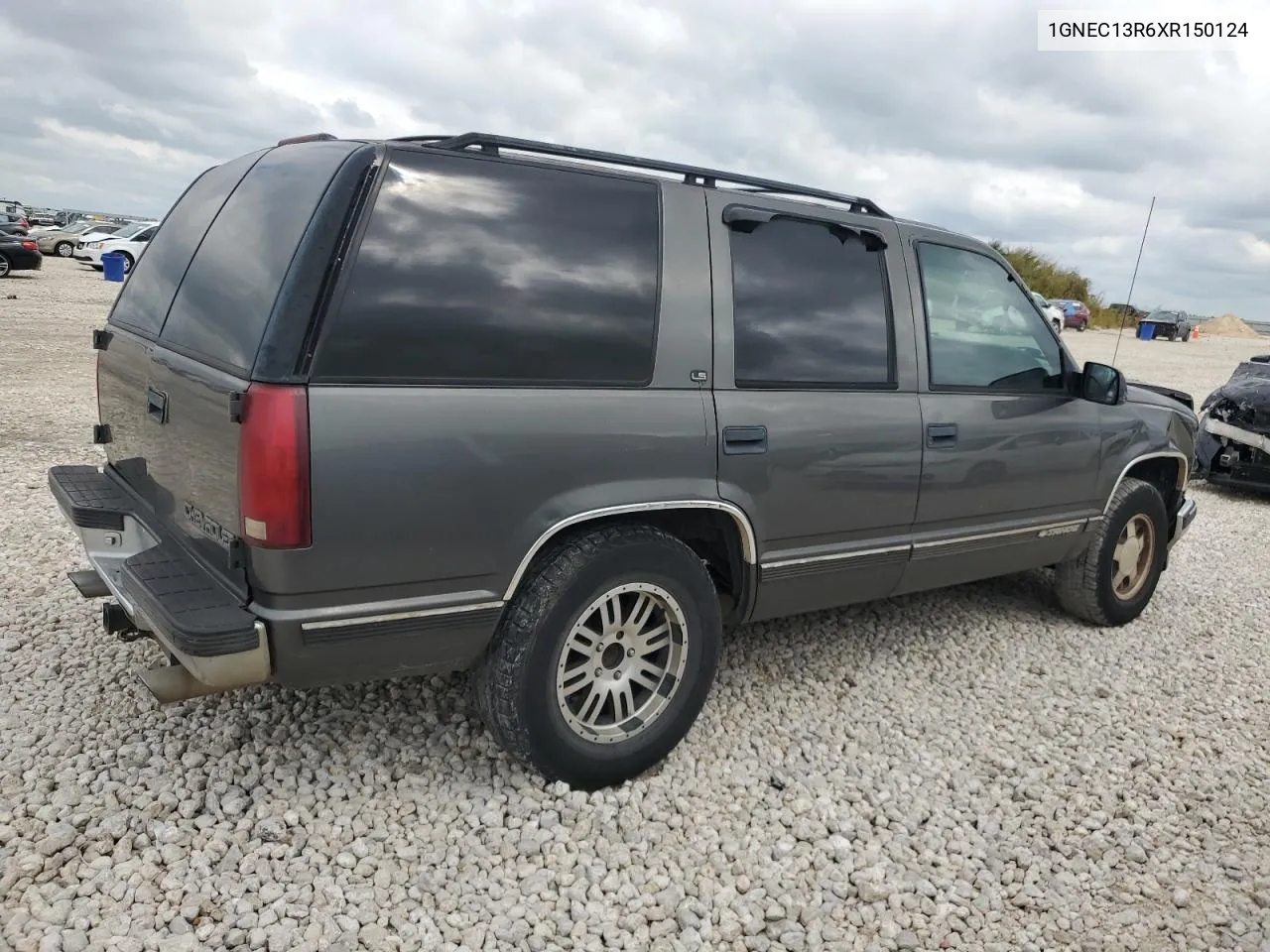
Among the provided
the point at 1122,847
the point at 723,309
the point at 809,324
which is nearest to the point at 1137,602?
the point at 1122,847

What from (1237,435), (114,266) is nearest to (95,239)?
(114,266)

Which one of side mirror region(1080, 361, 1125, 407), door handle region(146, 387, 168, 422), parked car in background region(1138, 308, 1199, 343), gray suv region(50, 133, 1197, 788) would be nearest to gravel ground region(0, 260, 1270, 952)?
gray suv region(50, 133, 1197, 788)

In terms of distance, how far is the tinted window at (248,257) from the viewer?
2.61m

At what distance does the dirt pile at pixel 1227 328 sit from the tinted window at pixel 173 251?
6626 cm

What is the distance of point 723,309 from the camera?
3.26 m

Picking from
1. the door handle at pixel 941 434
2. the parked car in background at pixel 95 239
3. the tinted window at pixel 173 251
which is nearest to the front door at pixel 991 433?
the door handle at pixel 941 434

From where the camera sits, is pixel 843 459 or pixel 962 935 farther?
pixel 843 459

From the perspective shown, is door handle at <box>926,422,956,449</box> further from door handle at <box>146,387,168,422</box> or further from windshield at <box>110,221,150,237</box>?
windshield at <box>110,221,150,237</box>

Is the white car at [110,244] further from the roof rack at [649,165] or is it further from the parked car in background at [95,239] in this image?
the roof rack at [649,165]

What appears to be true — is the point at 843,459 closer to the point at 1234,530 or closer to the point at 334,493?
the point at 334,493

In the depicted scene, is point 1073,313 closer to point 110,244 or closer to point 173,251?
point 110,244

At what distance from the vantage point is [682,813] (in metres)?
3.11

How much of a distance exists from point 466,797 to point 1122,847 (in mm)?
2160

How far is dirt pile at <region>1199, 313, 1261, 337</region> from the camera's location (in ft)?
195
